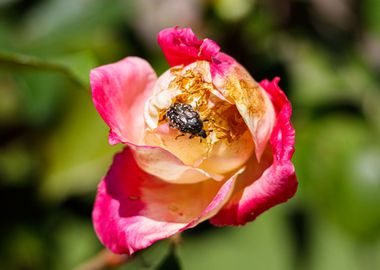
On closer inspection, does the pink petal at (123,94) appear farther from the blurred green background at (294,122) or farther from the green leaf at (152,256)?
the blurred green background at (294,122)

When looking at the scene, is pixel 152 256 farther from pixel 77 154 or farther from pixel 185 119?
pixel 77 154

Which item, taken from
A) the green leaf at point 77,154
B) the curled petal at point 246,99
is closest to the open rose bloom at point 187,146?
the curled petal at point 246,99

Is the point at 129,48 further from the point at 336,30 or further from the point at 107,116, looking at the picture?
the point at 107,116

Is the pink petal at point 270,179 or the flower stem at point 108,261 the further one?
the flower stem at point 108,261

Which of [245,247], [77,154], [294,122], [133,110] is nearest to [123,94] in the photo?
[133,110]

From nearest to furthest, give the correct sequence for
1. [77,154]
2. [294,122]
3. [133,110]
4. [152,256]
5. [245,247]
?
[133,110] → [152,256] → [294,122] → [77,154] → [245,247]

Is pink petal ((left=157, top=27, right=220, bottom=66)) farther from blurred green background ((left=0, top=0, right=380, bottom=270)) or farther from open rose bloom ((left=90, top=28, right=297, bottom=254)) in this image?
blurred green background ((left=0, top=0, right=380, bottom=270))

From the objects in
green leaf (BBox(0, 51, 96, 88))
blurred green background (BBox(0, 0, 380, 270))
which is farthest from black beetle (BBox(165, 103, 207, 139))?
blurred green background (BBox(0, 0, 380, 270))

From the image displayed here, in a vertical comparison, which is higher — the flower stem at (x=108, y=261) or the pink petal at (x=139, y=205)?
the pink petal at (x=139, y=205)
